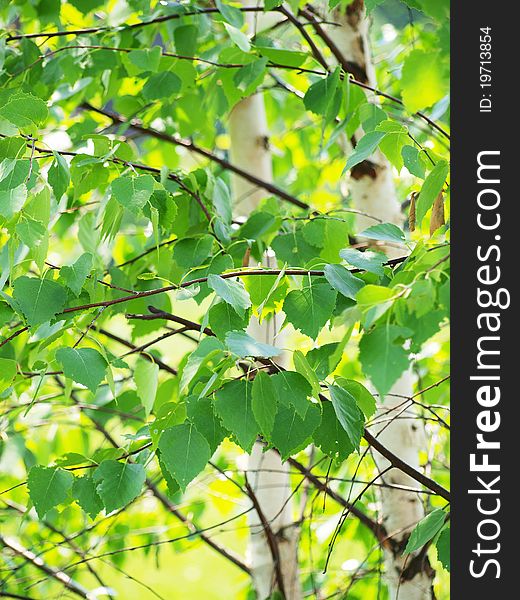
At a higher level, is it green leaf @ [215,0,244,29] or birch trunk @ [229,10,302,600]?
green leaf @ [215,0,244,29]

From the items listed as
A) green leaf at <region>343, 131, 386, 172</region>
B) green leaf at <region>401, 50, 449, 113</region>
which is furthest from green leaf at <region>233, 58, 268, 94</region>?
green leaf at <region>343, 131, 386, 172</region>

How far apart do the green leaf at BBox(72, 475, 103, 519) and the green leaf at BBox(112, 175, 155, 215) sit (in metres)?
0.26

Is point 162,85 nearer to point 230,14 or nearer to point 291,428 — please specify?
point 230,14

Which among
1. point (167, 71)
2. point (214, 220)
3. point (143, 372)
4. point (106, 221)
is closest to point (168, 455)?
point (143, 372)

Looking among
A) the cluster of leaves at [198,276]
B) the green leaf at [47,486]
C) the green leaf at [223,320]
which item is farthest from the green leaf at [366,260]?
the green leaf at [47,486]

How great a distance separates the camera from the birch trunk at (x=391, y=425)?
0.98 m

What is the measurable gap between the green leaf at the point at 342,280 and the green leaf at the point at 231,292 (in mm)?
68

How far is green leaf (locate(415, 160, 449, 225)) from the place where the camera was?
0.60 meters

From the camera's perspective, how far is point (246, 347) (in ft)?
1.74

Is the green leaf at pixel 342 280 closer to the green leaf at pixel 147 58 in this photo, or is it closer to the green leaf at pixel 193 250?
the green leaf at pixel 193 250

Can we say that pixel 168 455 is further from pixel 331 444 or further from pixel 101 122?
pixel 101 122

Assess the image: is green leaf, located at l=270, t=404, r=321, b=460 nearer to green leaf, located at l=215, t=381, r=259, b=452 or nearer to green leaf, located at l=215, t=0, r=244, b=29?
green leaf, located at l=215, t=381, r=259, b=452

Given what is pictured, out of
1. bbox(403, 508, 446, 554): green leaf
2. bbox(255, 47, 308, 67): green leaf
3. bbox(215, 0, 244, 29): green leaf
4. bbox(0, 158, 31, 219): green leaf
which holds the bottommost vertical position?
bbox(403, 508, 446, 554): green leaf

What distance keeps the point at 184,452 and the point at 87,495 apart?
6.3 inches
